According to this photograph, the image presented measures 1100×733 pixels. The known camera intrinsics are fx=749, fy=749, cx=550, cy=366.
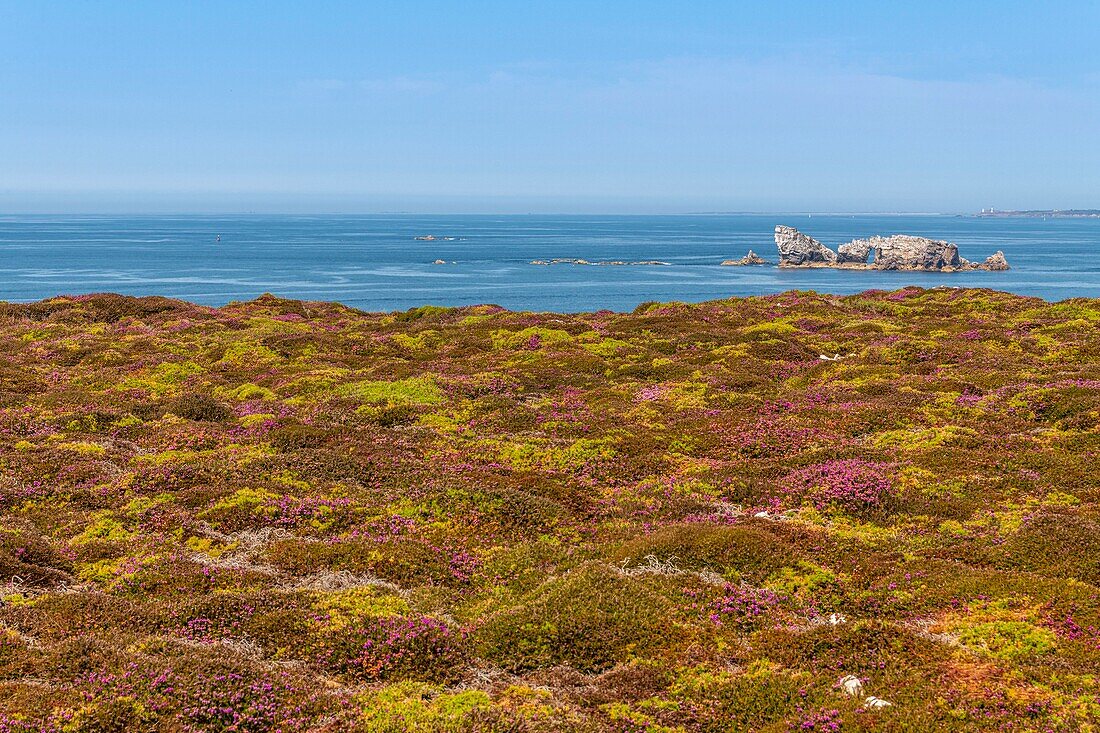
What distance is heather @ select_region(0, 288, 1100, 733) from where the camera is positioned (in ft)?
33.5

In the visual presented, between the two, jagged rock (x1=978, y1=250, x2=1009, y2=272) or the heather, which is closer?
the heather

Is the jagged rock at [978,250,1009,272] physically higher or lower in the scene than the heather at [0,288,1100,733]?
higher

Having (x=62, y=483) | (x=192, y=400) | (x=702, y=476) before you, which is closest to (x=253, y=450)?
(x=62, y=483)

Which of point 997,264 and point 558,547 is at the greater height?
point 997,264

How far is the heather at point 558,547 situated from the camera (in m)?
10.2

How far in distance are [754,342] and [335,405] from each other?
818 inches

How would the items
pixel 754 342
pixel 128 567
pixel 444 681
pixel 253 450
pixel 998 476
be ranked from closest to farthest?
pixel 444 681 → pixel 128 567 → pixel 998 476 → pixel 253 450 → pixel 754 342

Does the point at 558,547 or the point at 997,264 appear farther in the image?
the point at 997,264

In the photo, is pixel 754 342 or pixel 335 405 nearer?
pixel 335 405

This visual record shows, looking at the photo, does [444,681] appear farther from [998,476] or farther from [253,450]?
[998,476]

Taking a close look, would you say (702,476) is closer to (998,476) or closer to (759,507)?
(759,507)

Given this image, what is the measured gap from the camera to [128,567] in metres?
14.2

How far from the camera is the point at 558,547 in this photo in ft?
51.2

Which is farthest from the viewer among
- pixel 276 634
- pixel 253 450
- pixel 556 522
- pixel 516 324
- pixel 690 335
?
pixel 516 324
